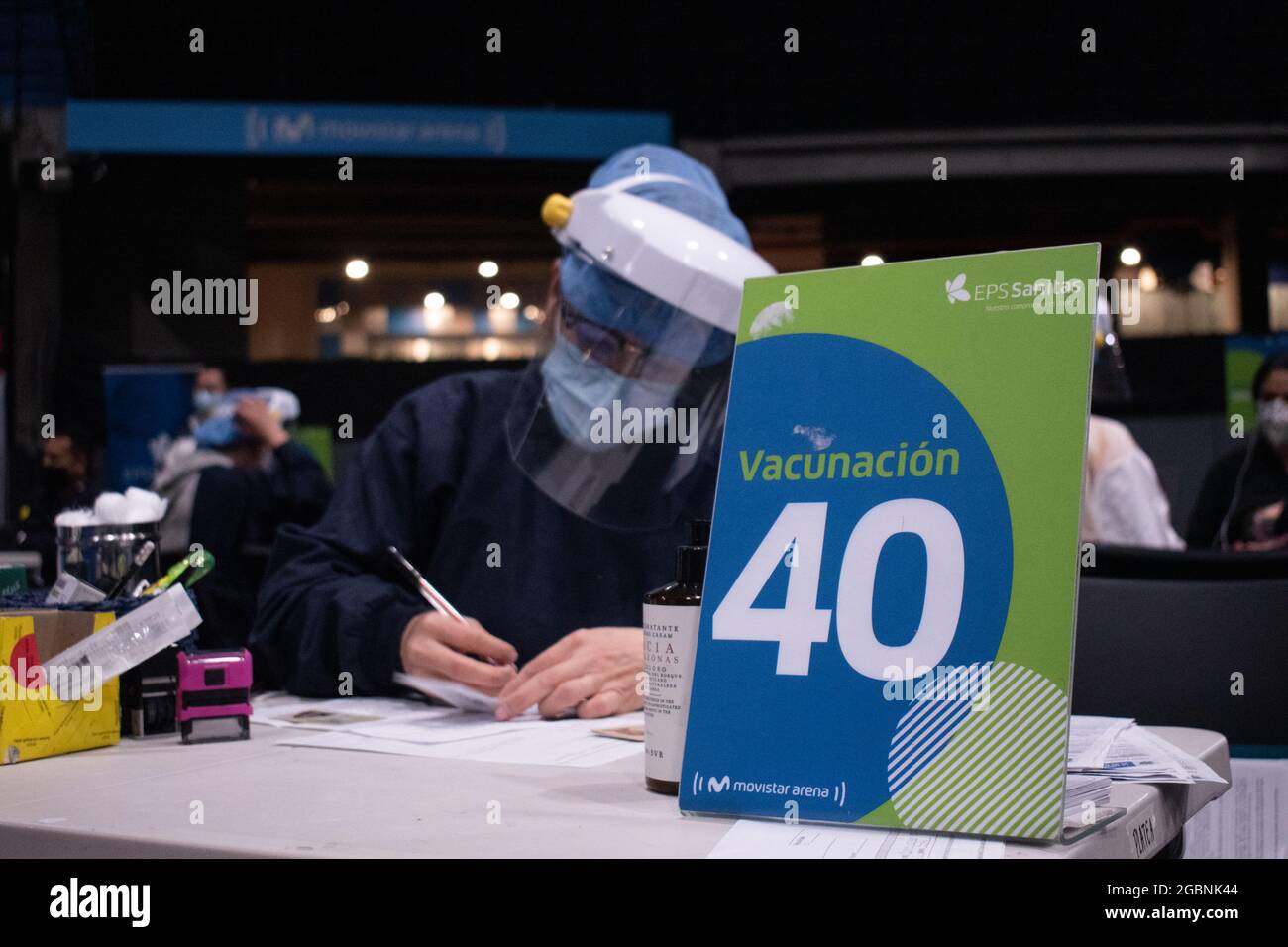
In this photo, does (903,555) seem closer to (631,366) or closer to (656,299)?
(656,299)

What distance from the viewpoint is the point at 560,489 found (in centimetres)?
169

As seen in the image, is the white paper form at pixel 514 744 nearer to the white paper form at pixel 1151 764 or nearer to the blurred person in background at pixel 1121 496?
the white paper form at pixel 1151 764

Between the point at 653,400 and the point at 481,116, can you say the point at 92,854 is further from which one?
the point at 481,116

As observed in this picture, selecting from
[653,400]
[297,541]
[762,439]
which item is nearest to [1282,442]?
[653,400]

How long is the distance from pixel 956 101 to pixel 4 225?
507 centimetres

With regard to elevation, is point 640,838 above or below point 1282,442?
below

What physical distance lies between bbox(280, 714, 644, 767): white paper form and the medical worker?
0.14ft

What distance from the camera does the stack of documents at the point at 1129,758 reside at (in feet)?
2.91

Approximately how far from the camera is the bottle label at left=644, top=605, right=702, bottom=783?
860 mm

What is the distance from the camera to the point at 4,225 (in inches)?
248

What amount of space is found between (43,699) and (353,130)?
530 centimetres
